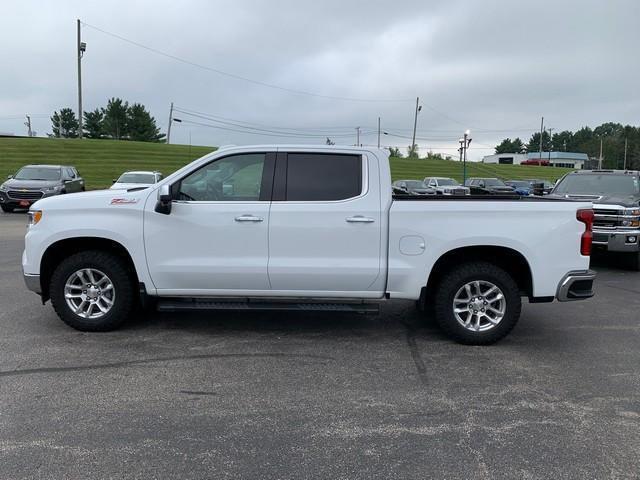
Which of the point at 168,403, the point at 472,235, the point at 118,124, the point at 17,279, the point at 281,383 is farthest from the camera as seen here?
the point at 118,124

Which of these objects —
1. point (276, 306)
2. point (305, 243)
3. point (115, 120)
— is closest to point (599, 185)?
point (305, 243)

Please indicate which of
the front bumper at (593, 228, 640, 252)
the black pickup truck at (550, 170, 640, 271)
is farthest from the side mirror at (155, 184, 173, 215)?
the front bumper at (593, 228, 640, 252)

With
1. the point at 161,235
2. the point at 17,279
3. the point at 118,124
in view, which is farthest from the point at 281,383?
the point at 118,124

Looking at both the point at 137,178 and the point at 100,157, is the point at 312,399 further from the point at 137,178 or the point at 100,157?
the point at 100,157

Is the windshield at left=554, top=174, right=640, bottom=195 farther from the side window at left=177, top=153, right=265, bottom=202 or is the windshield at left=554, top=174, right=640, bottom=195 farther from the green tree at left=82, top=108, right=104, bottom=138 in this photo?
the green tree at left=82, top=108, right=104, bottom=138

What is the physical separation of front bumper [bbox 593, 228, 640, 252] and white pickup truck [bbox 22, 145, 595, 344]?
5.02 metres

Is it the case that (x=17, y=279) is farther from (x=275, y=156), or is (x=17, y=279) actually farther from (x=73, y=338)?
(x=275, y=156)

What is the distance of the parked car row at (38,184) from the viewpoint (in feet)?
61.4

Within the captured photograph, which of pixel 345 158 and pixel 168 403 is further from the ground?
pixel 345 158

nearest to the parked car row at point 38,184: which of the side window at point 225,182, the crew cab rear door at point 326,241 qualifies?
the side window at point 225,182

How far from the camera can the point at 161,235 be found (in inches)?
208

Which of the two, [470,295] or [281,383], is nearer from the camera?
[281,383]

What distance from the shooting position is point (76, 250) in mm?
5574

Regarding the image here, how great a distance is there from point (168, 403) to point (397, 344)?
2401mm
